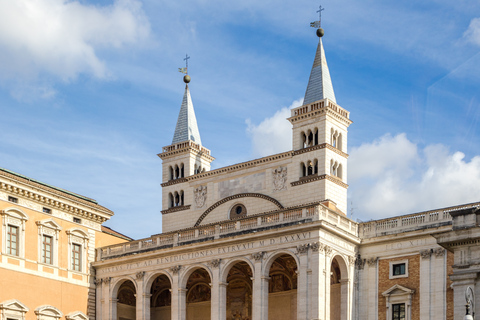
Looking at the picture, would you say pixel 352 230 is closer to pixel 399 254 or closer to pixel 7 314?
pixel 399 254

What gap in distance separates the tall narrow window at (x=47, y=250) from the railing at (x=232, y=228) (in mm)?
4576

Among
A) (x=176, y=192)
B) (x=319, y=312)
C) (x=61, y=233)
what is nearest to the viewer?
(x=319, y=312)

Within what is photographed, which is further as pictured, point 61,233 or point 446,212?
point 61,233

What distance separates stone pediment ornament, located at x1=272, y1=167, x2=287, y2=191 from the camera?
57469 mm

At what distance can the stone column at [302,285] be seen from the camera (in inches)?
1829

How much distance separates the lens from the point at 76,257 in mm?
55500

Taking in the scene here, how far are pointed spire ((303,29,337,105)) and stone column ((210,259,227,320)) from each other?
50.3ft

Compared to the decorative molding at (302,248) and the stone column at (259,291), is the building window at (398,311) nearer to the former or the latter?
the decorative molding at (302,248)

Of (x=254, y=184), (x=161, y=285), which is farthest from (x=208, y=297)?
(x=254, y=184)

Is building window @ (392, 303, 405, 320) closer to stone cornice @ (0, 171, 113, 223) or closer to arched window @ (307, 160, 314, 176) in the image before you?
arched window @ (307, 160, 314, 176)

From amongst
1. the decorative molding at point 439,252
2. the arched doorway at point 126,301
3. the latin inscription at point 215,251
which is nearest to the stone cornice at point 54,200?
the latin inscription at point 215,251

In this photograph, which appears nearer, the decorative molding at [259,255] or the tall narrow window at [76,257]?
the decorative molding at [259,255]

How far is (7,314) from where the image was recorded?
49.2 m

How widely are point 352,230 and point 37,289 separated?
19748 mm
